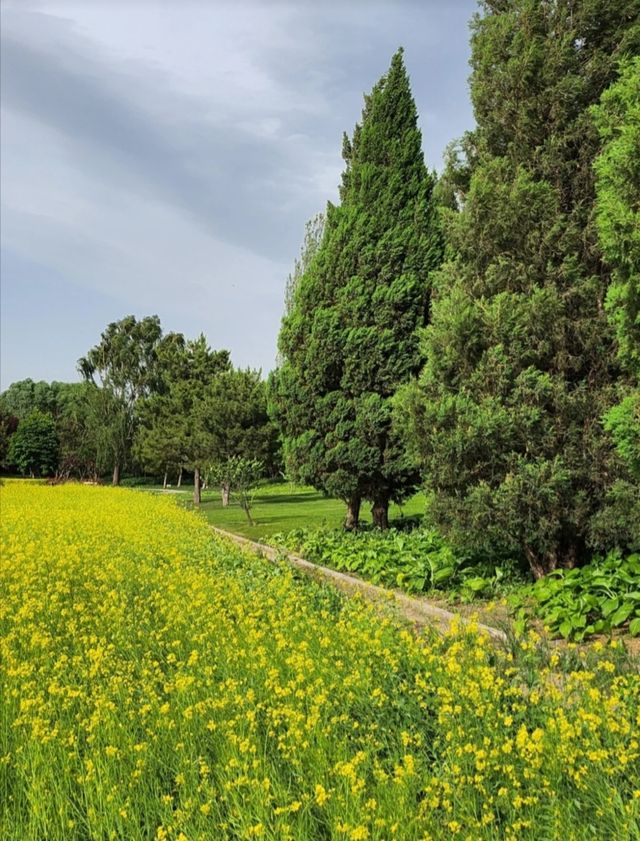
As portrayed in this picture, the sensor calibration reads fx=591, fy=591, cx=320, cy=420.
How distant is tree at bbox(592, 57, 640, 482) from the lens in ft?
20.0

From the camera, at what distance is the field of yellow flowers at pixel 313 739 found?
275 cm

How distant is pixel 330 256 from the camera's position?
13.4m

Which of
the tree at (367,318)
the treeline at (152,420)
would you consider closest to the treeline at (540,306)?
the tree at (367,318)

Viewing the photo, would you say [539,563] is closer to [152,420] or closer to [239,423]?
[239,423]

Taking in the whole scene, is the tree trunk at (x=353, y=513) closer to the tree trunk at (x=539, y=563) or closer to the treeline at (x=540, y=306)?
the treeline at (x=540, y=306)

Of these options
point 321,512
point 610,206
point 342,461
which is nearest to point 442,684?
point 610,206

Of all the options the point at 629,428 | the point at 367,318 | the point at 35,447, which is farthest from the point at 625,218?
the point at 35,447

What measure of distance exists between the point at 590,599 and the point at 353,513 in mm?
7772

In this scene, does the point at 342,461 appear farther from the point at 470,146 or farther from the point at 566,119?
the point at 566,119

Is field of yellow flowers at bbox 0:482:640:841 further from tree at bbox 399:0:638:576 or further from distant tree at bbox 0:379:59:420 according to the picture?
distant tree at bbox 0:379:59:420

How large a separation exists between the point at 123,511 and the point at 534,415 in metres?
14.7

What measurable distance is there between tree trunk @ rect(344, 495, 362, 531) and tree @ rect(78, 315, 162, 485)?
39934 mm

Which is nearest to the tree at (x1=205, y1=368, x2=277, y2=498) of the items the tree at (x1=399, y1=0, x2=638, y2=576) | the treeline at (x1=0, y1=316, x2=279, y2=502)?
the treeline at (x1=0, y1=316, x2=279, y2=502)

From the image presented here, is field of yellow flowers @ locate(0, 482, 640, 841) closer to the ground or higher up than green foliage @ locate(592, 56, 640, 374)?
closer to the ground
